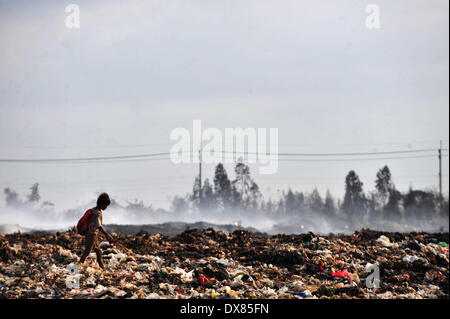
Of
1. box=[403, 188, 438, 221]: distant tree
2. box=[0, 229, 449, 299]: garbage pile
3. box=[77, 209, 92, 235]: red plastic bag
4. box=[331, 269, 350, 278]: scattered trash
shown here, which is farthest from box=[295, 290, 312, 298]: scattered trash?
box=[403, 188, 438, 221]: distant tree

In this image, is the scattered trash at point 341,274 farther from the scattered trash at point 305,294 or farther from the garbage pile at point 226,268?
the scattered trash at point 305,294

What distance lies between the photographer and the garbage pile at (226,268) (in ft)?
41.2

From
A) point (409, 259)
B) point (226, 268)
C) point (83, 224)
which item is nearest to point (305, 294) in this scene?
point (226, 268)

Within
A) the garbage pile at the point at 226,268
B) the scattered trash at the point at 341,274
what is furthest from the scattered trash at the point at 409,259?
the scattered trash at the point at 341,274

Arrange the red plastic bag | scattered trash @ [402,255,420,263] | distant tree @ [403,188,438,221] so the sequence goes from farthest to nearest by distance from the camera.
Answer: distant tree @ [403,188,438,221], scattered trash @ [402,255,420,263], the red plastic bag

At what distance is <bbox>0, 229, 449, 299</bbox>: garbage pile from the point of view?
12547 mm

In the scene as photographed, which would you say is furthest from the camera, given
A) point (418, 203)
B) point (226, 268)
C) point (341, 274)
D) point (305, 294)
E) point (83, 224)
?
point (418, 203)

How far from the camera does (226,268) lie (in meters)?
14.6

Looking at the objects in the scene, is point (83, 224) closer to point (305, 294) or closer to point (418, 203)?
point (305, 294)

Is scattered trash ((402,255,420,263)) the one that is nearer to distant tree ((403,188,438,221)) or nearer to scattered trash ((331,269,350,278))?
scattered trash ((331,269,350,278))

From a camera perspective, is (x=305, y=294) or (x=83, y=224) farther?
(x=305, y=294)

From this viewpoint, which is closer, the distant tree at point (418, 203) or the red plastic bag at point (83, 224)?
the red plastic bag at point (83, 224)
